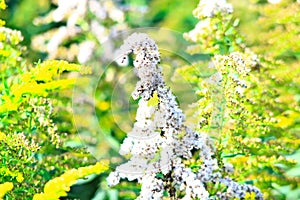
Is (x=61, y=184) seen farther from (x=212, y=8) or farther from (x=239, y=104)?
(x=212, y=8)

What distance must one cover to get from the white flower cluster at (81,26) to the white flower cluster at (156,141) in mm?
1894

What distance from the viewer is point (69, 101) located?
545cm

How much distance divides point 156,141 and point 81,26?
252 centimetres

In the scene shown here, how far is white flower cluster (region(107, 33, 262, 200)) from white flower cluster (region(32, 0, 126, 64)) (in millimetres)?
1894

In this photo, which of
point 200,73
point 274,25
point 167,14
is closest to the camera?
point 200,73

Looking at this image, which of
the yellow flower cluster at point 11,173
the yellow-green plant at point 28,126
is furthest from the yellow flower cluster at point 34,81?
the yellow flower cluster at point 11,173

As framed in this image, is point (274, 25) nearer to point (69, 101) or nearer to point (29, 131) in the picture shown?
point (69, 101)

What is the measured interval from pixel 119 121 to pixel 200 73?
544 millimetres

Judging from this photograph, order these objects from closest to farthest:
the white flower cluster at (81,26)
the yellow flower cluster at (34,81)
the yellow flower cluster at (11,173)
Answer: the yellow flower cluster at (11,173), the yellow flower cluster at (34,81), the white flower cluster at (81,26)

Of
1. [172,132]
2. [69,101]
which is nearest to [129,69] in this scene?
[69,101]

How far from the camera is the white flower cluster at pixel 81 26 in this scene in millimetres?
6305

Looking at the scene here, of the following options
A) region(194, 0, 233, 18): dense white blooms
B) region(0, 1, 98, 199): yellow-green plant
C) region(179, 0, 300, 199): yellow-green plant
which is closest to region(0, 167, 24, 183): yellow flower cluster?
region(0, 1, 98, 199): yellow-green plant

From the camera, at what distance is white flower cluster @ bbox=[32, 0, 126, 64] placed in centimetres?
630

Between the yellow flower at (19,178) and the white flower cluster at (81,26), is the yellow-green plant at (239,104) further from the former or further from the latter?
the white flower cluster at (81,26)
